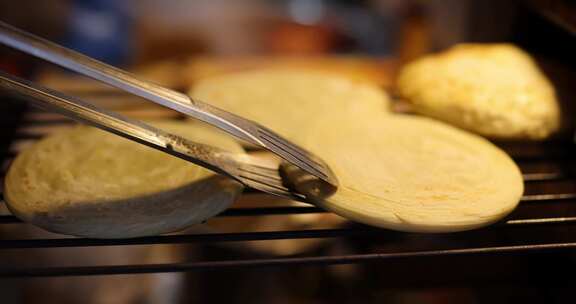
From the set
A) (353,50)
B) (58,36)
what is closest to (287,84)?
(58,36)

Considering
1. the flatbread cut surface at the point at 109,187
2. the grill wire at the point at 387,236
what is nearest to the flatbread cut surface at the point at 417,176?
the grill wire at the point at 387,236

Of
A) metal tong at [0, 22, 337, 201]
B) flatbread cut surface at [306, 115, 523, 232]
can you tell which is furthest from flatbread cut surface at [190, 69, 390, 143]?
metal tong at [0, 22, 337, 201]

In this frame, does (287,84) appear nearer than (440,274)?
No

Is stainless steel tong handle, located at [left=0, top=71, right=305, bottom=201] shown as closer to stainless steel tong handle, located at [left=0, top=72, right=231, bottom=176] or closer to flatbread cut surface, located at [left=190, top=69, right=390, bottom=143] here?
stainless steel tong handle, located at [left=0, top=72, right=231, bottom=176]

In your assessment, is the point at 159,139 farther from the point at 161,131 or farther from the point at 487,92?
the point at 487,92

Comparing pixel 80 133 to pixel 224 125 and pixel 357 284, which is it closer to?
pixel 224 125

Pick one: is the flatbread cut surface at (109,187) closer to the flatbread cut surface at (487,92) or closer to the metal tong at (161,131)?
the metal tong at (161,131)
